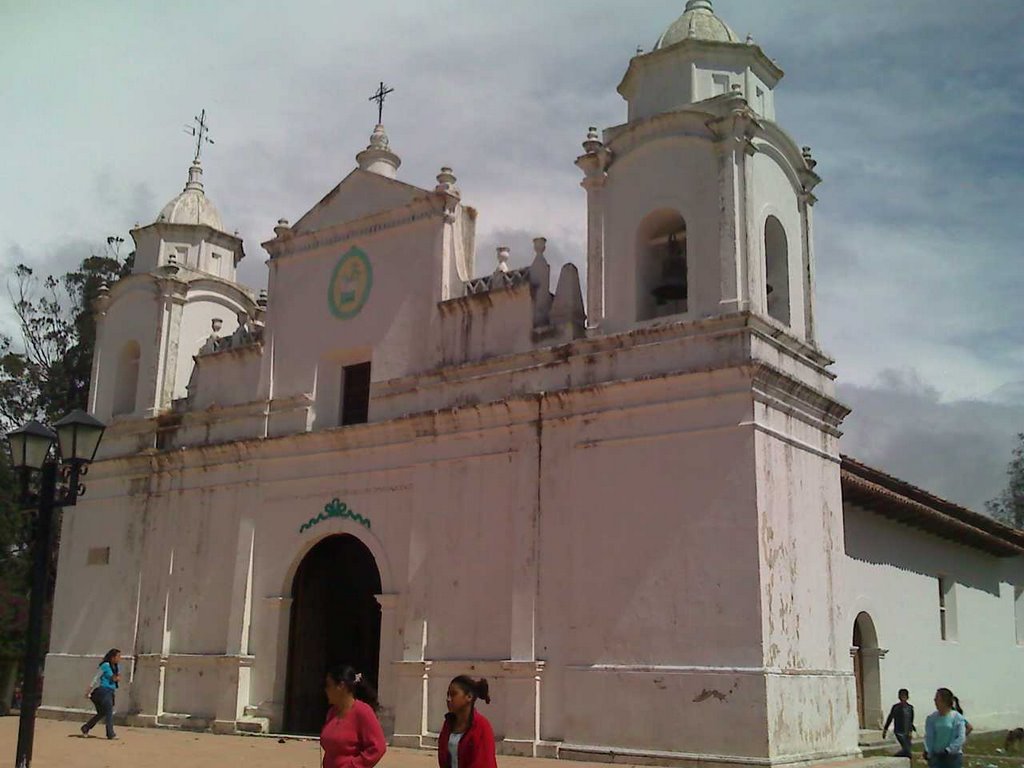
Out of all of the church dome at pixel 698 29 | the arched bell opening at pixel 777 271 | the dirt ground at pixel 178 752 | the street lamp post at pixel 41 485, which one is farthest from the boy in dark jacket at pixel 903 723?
the street lamp post at pixel 41 485

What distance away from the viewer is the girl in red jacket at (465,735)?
17.7 ft

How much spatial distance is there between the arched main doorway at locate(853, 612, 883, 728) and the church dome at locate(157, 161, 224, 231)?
13540 millimetres

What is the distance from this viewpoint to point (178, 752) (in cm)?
1366

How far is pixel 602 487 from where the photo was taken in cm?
1336

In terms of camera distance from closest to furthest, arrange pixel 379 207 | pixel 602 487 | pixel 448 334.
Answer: pixel 602 487
pixel 448 334
pixel 379 207

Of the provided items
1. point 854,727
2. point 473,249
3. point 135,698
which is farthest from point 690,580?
point 135,698

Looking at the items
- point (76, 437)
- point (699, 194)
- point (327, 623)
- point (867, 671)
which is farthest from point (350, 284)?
point (867, 671)

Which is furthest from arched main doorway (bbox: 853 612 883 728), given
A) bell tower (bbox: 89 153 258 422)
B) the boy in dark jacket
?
bell tower (bbox: 89 153 258 422)

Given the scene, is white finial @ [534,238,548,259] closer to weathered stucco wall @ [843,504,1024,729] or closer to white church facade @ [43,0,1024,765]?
white church facade @ [43,0,1024,765]

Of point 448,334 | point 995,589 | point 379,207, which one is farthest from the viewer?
point 995,589

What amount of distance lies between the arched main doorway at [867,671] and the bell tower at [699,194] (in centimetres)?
498

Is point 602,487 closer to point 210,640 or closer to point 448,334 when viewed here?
point 448,334

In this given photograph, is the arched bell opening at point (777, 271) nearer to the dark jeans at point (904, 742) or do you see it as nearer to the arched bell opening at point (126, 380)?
the dark jeans at point (904, 742)

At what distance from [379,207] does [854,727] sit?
10.0m
